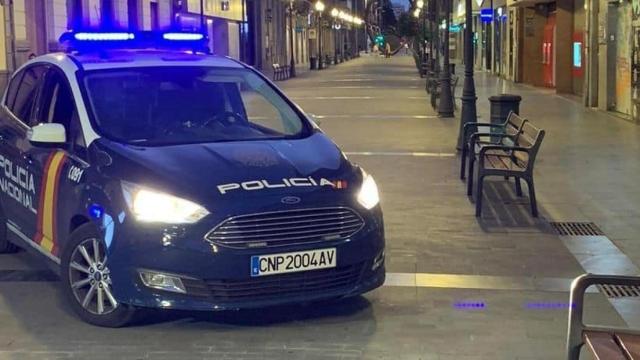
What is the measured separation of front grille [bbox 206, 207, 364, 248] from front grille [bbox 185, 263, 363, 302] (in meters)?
0.21

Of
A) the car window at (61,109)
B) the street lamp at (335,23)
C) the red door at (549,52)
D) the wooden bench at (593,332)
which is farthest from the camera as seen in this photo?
the street lamp at (335,23)

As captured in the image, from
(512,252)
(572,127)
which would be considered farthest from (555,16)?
(512,252)

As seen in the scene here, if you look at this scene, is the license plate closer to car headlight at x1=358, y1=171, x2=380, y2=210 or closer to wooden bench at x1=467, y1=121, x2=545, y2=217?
car headlight at x1=358, y1=171, x2=380, y2=210

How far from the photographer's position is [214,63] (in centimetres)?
680

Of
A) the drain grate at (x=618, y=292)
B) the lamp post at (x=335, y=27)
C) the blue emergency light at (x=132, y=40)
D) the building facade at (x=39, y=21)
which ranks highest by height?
the lamp post at (x=335, y=27)

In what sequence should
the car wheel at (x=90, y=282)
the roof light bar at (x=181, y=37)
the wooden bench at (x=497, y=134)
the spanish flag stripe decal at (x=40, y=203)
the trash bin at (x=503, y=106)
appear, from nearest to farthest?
the car wheel at (x=90, y=282) → the spanish flag stripe decal at (x=40, y=203) → the roof light bar at (x=181, y=37) → the wooden bench at (x=497, y=134) → the trash bin at (x=503, y=106)

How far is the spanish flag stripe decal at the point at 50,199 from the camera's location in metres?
6.04

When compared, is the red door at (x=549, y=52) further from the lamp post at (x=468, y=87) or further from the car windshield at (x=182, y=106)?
the car windshield at (x=182, y=106)

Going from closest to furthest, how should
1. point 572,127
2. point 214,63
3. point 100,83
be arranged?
point 100,83
point 214,63
point 572,127

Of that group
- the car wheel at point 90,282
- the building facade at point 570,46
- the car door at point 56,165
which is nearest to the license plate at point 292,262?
the car wheel at point 90,282

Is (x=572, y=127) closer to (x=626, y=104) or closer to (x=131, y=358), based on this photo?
(x=626, y=104)

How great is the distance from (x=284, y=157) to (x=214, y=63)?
53.6 inches

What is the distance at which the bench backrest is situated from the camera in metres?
8.70

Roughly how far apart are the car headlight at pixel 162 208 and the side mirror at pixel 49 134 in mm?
948
